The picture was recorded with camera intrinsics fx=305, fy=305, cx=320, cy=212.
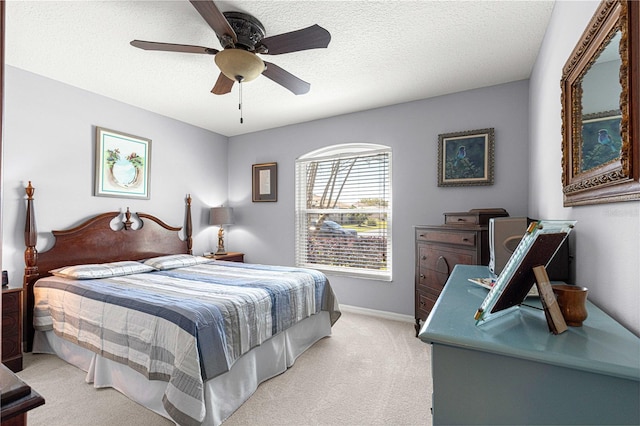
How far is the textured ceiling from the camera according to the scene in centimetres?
200

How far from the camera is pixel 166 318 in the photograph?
6.06ft

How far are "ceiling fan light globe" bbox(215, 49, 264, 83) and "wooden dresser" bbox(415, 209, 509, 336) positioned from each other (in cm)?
202

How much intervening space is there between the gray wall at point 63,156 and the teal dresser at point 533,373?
113 inches

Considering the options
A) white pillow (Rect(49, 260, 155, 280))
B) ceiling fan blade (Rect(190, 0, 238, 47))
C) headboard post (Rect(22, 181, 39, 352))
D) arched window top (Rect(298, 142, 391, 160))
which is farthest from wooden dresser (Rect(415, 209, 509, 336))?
headboard post (Rect(22, 181, 39, 352))

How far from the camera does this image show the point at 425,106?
346 centimetres

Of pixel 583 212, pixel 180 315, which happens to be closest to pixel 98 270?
pixel 180 315

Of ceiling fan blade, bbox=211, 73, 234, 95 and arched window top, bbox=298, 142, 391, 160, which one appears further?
arched window top, bbox=298, 142, 391, 160

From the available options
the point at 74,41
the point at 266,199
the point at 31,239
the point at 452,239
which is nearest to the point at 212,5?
the point at 74,41

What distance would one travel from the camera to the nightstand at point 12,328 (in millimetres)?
2387

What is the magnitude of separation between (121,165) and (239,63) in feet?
7.56

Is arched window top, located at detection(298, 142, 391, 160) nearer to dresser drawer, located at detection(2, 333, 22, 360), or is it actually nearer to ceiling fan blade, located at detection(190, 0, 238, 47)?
ceiling fan blade, located at detection(190, 0, 238, 47)

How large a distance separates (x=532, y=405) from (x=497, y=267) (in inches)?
37.7

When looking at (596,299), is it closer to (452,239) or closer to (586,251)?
(586,251)

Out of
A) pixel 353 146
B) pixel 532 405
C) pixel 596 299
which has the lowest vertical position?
pixel 532 405
